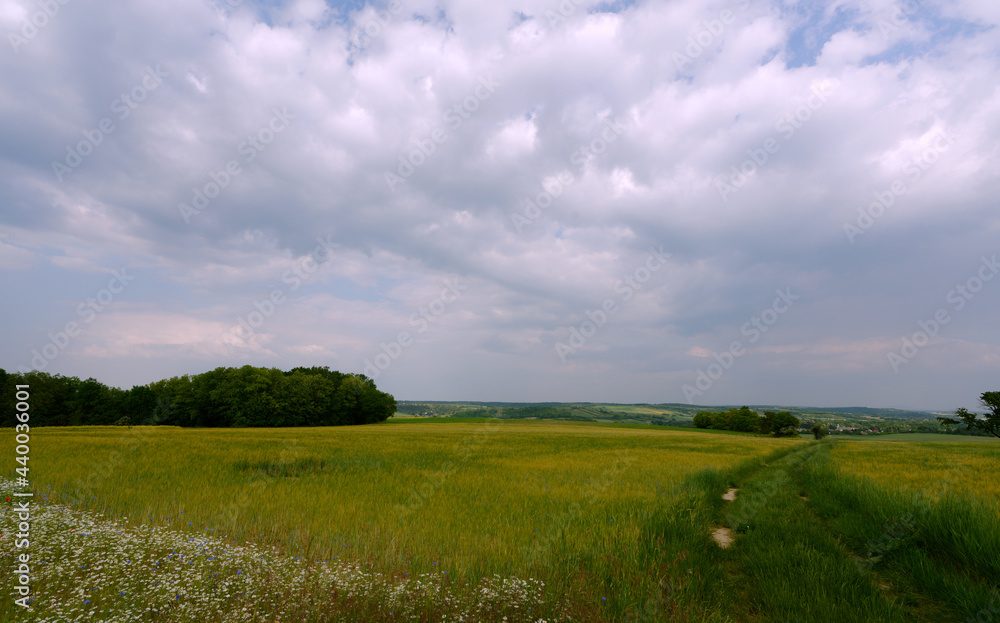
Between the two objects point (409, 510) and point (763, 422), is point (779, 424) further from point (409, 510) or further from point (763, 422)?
point (409, 510)

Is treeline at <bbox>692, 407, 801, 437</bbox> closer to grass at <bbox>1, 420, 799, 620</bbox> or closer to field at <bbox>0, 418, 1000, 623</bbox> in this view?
grass at <bbox>1, 420, 799, 620</bbox>

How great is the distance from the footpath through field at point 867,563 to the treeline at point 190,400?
7685cm

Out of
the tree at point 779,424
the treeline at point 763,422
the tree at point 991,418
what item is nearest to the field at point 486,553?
the tree at point 991,418

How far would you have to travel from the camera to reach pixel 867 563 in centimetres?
634

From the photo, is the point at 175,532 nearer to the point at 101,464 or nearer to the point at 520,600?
the point at 520,600

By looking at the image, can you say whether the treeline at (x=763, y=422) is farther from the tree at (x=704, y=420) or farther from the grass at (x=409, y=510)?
the grass at (x=409, y=510)

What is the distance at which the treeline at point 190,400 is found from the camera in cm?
6494

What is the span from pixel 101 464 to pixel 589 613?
49.2 feet

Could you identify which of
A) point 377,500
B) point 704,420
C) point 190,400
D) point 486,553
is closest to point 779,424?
point 704,420

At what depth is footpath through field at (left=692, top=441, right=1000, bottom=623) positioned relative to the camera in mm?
4879

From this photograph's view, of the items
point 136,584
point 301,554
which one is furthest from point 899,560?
point 136,584

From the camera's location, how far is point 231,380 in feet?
230

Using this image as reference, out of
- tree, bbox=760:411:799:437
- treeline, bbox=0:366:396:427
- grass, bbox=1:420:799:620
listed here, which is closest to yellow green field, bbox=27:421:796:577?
grass, bbox=1:420:799:620

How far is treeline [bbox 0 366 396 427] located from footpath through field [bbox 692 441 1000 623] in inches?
3026
